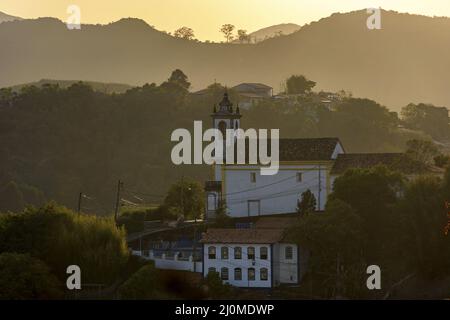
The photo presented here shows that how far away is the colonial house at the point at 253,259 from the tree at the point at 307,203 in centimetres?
460

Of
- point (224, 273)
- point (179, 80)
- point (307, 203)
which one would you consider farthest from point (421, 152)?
point (179, 80)

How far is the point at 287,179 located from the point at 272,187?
0.80 metres

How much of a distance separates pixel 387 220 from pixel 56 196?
7263 cm

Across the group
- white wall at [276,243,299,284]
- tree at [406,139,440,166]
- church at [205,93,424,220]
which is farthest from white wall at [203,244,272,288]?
tree at [406,139,440,166]

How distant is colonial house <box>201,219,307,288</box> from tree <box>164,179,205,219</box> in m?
9.72

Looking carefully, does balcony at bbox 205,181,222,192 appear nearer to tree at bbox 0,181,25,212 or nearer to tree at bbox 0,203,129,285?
tree at bbox 0,203,129,285

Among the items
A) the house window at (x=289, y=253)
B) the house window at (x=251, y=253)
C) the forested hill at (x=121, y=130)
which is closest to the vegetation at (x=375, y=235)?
the house window at (x=289, y=253)

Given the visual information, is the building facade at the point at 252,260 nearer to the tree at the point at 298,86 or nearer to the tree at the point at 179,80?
the tree at the point at 179,80

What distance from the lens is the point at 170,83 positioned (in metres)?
143

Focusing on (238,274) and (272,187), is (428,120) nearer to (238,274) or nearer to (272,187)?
(272,187)

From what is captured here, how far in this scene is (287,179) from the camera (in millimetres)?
59281

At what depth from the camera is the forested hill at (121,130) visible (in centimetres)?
12544

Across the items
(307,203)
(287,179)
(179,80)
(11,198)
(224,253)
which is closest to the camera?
(224,253)

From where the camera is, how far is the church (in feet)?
192
